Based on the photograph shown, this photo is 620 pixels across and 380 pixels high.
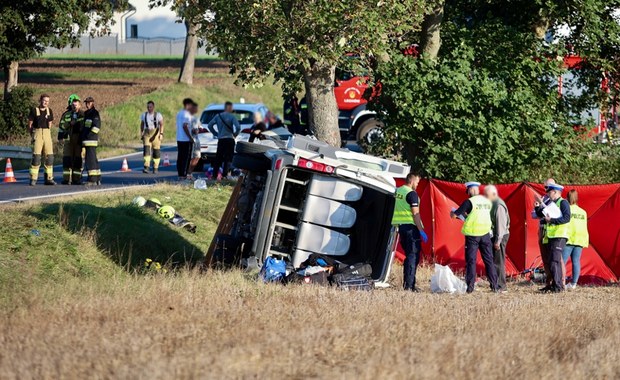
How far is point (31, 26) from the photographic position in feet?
115

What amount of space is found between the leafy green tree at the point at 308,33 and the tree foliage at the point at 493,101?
94 cm

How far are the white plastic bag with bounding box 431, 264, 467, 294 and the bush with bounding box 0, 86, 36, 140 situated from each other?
20.6 meters

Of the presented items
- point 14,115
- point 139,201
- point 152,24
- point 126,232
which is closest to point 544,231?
point 126,232

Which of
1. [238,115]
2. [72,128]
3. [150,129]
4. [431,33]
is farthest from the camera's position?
[238,115]

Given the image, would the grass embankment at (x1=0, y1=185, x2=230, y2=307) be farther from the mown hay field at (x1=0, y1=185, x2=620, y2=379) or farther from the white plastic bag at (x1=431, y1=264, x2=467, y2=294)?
the white plastic bag at (x1=431, y1=264, x2=467, y2=294)

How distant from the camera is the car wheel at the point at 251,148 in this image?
1420cm

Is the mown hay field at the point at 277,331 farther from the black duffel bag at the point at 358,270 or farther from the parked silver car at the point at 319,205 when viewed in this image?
the parked silver car at the point at 319,205

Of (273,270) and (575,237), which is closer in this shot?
(273,270)

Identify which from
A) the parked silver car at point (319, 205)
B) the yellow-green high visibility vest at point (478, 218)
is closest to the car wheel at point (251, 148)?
the parked silver car at point (319, 205)

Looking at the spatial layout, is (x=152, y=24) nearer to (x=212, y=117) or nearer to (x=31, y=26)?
(x=31, y=26)

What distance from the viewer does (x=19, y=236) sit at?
15.4 metres

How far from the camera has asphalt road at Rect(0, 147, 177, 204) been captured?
20562mm

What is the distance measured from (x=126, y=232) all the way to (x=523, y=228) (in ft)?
20.0

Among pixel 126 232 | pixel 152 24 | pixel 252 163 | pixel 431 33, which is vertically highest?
pixel 431 33
